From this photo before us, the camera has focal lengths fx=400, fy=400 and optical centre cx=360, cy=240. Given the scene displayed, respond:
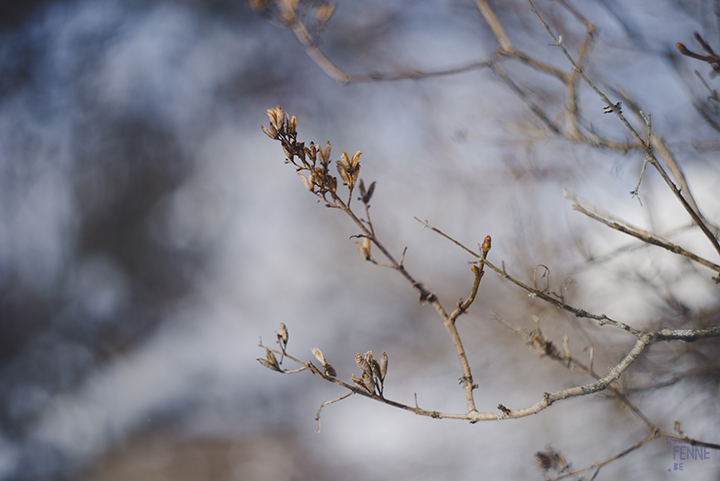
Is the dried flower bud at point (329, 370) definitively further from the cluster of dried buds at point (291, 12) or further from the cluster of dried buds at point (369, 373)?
the cluster of dried buds at point (291, 12)

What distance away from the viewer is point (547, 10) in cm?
86

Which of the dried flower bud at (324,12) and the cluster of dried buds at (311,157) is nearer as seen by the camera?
the cluster of dried buds at (311,157)

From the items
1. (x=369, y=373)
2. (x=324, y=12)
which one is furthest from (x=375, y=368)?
(x=324, y=12)

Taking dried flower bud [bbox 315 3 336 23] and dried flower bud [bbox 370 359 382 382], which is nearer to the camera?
dried flower bud [bbox 370 359 382 382]

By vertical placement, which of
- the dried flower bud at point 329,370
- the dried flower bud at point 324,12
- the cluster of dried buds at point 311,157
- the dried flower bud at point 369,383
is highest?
the dried flower bud at point 324,12

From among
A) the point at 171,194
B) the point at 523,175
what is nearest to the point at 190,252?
the point at 171,194

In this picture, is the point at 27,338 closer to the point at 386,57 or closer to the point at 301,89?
the point at 301,89

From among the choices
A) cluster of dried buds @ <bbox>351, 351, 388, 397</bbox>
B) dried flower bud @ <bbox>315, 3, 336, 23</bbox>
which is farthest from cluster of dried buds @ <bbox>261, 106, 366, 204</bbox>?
dried flower bud @ <bbox>315, 3, 336, 23</bbox>

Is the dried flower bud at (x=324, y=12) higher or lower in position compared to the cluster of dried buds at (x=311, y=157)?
higher

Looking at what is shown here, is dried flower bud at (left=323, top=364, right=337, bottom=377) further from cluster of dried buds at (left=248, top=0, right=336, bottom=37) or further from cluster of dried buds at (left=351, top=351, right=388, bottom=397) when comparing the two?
cluster of dried buds at (left=248, top=0, right=336, bottom=37)

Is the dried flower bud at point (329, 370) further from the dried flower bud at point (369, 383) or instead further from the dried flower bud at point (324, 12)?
the dried flower bud at point (324, 12)

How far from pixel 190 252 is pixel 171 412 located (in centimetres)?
85

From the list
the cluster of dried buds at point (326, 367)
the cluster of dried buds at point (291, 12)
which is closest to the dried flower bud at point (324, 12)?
the cluster of dried buds at point (291, 12)

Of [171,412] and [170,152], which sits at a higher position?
[170,152]
